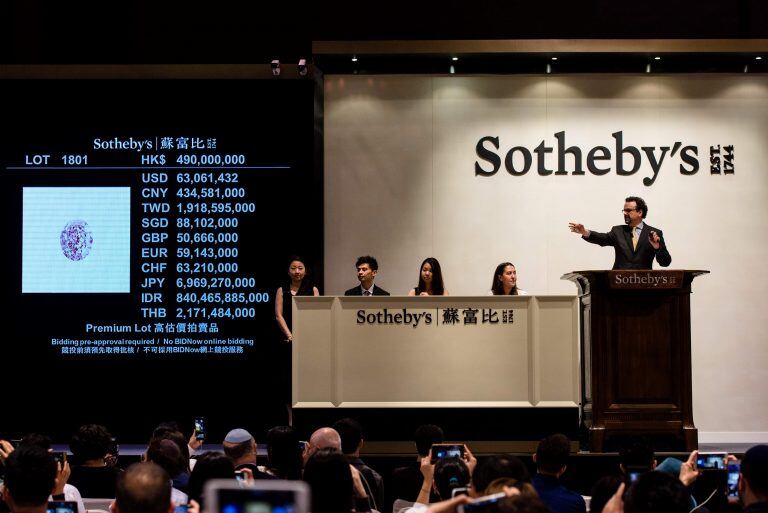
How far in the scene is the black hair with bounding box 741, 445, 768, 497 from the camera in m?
3.52

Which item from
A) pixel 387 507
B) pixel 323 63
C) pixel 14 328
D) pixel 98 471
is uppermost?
pixel 323 63

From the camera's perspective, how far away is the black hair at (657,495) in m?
2.97

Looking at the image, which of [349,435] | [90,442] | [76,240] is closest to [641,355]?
[349,435]

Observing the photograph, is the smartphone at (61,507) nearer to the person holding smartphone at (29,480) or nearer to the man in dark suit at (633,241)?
the person holding smartphone at (29,480)

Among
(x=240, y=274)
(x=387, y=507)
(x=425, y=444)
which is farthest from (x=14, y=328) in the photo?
(x=425, y=444)

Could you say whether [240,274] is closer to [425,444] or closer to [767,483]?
[425,444]

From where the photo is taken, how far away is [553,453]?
4.57 metres

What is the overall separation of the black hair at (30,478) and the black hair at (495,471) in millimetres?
1514

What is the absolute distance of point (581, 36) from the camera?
10.2m

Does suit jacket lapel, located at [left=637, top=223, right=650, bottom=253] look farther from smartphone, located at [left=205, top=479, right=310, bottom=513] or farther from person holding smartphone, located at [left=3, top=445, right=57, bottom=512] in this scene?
smartphone, located at [left=205, top=479, right=310, bottom=513]

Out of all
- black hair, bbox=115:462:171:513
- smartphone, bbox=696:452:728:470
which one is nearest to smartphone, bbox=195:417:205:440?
smartphone, bbox=696:452:728:470

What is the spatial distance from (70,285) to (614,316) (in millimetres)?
5259

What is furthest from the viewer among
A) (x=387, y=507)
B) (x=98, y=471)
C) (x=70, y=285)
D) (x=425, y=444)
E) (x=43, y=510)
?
(x=70, y=285)

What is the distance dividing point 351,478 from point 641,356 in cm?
455
